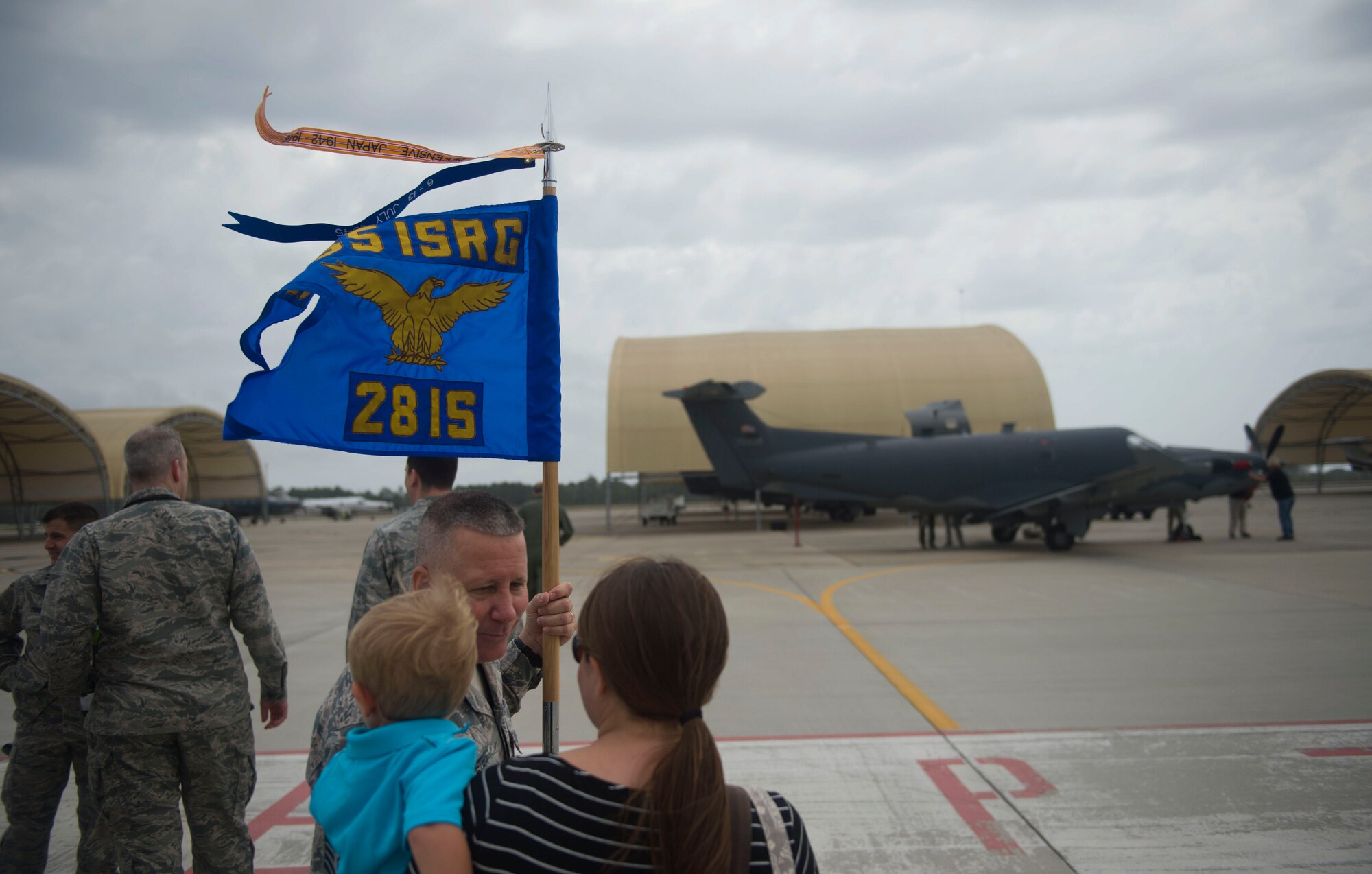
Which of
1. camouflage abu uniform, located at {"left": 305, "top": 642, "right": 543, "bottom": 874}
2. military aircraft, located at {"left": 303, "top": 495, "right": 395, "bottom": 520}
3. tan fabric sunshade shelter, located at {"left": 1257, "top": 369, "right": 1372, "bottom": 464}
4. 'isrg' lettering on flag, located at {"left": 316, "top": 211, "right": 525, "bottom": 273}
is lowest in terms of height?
military aircraft, located at {"left": 303, "top": 495, "right": 395, "bottom": 520}

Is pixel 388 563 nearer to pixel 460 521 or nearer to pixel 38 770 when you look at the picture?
pixel 460 521

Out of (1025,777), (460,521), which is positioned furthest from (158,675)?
(1025,777)

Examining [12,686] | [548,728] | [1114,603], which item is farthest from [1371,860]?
[1114,603]

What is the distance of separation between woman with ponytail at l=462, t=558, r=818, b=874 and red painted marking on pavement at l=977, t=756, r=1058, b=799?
12.8 feet

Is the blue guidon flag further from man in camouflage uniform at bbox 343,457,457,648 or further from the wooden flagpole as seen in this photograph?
man in camouflage uniform at bbox 343,457,457,648

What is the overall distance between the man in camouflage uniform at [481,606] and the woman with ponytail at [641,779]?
0.61 meters

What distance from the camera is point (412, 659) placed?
158 centimetres

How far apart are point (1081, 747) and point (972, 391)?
32.0 metres

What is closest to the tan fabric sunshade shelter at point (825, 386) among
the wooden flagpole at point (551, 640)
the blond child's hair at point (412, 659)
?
the wooden flagpole at point (551, 640)

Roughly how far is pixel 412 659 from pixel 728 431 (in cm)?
2390

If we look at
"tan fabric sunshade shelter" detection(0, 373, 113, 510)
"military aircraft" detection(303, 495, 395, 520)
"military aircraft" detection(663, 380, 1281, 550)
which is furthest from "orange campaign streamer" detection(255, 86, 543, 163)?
"military aircraft" detection(303, 495, 395, 520)

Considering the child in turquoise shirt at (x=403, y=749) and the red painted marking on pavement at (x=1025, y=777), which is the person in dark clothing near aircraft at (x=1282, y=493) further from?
the child in turquoise shirt at (x=403, y=749)

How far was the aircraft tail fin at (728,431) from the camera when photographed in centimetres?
2512

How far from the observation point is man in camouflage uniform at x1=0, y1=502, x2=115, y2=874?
327 centimetres
